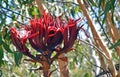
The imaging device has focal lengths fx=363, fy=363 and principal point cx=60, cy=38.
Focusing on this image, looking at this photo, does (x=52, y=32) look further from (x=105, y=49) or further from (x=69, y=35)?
(x=105, y=49)

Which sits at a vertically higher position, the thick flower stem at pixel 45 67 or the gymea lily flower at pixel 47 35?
the gymea lily flower at pixel 47 35

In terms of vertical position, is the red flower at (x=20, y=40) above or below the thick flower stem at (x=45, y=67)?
above

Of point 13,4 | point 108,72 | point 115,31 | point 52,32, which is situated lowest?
point 108,72

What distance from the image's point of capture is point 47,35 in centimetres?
116

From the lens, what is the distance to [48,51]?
118 cm

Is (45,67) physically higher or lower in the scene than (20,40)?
lower

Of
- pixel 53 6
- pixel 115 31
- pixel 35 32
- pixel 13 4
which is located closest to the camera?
pixel 35 32

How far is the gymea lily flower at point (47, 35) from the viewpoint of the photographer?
1.17 metres

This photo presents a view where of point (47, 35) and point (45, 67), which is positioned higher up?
point (47, 35)

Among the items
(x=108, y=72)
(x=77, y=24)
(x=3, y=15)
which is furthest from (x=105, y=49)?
(x=3, y=15)

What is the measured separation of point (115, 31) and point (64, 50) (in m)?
1.15

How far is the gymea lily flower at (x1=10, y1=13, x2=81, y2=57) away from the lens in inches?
45.9

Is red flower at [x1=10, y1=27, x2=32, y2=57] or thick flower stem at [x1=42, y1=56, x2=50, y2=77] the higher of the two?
red flower at [x1=10, y1=27, x2=32, y2=57]

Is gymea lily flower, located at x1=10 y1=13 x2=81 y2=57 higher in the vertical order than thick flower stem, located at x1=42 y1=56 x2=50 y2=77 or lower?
higher
